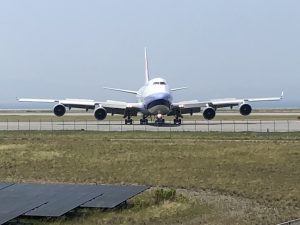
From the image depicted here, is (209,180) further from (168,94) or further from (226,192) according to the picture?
(168,94)

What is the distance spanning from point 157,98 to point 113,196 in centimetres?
4858

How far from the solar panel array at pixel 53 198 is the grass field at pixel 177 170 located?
1.34 ft

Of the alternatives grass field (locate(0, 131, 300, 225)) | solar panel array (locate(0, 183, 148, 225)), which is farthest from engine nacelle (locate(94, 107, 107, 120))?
solar panel array (locate(0, 183, 148, 225))

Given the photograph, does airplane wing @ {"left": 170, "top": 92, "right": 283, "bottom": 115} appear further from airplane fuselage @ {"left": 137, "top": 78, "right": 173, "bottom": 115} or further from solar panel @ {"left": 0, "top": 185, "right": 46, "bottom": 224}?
solar panel @ {"left": 0, "top": 185, "right": 46, "bottom": 224}

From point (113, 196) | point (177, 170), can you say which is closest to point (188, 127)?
point (177, 170)

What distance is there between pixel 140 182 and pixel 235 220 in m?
10.1

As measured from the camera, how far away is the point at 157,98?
7231 centimetres

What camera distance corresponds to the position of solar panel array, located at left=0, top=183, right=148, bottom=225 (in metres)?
21.1

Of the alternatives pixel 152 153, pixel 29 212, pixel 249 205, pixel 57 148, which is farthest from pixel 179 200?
pixel 57 148

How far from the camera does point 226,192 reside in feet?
88.7

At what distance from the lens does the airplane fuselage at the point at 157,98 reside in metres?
72.6

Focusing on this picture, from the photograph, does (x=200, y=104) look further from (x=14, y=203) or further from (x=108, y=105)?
(x=14, y=203)

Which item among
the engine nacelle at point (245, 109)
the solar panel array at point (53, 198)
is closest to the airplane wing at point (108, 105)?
the engine nacelle at point (245, 109)

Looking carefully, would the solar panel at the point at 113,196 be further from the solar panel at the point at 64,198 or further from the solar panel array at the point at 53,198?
the solar panel at the point at 64,198
